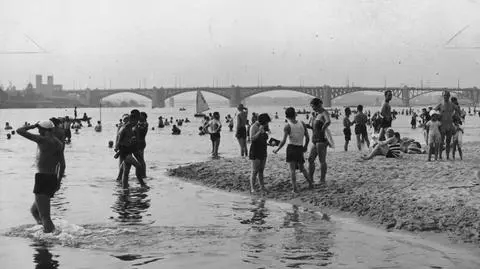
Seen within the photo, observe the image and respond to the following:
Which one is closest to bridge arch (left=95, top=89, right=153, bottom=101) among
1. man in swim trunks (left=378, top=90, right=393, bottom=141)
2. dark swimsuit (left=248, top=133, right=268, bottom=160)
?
man in swim trunks (left=378, top=90, right=393, bottom=141)

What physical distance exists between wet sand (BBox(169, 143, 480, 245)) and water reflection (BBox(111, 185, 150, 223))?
203 cm

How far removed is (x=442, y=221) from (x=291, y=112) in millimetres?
3521

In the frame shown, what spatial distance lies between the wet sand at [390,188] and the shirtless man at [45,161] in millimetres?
4883

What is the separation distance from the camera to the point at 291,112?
443 inches

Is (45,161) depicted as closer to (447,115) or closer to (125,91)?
(447,115)

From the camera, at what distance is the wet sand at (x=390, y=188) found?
29.7 feet

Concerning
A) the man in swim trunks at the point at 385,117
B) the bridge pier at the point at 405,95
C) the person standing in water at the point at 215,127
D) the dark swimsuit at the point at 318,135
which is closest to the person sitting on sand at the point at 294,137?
→ the dark swimsuit at the point at 318,135

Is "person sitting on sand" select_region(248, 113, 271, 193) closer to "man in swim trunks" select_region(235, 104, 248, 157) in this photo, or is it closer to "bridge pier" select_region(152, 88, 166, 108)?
"man in swim trunks" select_region(235, 104, 248, 157)

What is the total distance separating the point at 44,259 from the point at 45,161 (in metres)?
1.37

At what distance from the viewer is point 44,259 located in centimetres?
735

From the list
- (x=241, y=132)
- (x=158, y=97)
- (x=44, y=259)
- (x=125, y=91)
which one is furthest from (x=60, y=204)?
(x=158, y=97)

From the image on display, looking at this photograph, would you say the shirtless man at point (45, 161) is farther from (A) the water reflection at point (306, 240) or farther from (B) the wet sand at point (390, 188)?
(B) the wet sand at point (390, 188)

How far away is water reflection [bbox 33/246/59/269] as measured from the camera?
7.05m


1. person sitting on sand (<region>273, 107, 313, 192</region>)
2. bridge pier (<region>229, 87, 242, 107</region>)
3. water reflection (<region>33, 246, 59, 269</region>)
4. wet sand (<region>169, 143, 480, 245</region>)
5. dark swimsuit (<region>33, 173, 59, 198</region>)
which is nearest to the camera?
water reflection (<region>33, 246, 59, 269</region>)
